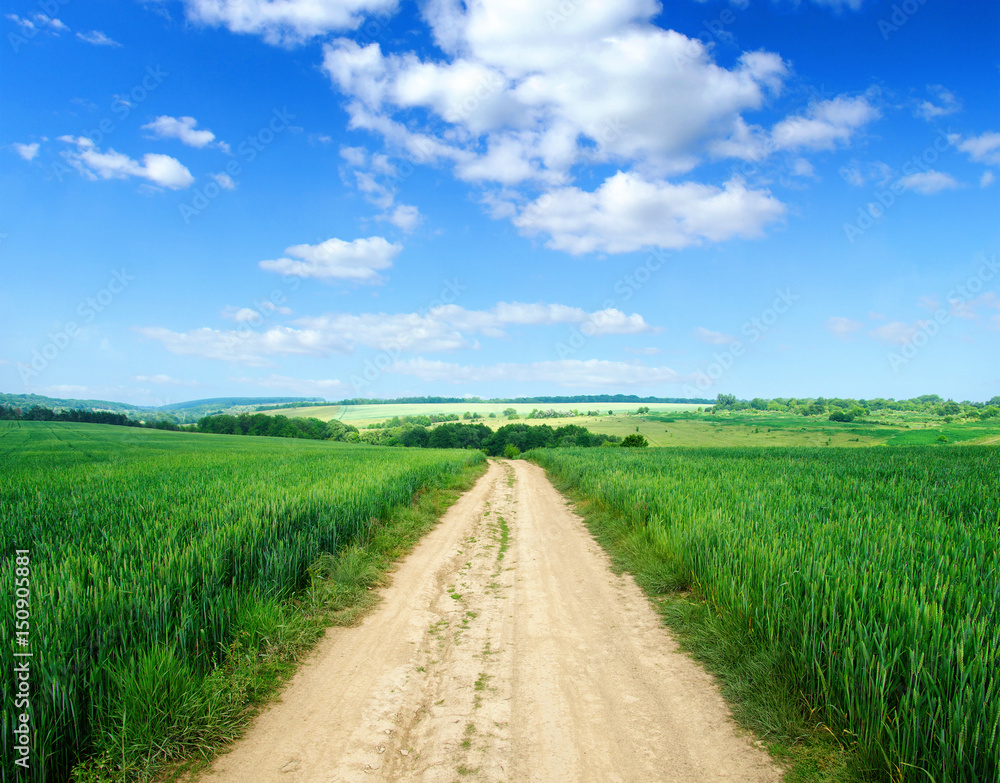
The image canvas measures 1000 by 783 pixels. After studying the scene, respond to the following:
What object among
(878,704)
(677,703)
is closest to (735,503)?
(677,703)

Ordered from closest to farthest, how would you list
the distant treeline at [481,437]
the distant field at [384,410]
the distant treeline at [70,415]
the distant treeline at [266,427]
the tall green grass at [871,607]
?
the tall green grass at [871,607]
the distant treeline at [70,415]
the distant treeline at [481,437]
the distant treeline at [266,427]
the distant field at [384,410]

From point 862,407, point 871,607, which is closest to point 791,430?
point 862,407

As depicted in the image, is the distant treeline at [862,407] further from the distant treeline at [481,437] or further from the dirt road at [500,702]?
the dirt road at [500,702]

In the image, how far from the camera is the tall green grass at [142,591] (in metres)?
3.17

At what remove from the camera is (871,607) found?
3.75m

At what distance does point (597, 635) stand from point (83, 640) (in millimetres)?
5169

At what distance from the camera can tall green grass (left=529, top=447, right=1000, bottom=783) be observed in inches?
110

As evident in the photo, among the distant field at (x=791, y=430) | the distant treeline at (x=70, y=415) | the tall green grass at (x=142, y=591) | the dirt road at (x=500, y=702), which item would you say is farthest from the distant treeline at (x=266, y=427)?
the dirt road at (x=500, y=702)

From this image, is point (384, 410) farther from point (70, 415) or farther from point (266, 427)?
point (70, 415)

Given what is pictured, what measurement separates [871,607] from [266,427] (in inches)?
3988

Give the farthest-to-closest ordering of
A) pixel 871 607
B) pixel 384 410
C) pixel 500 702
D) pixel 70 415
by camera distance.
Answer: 1. pixel 384 410
2. pixel 70 415
3. pixel 500 702
4. pixel 871 607

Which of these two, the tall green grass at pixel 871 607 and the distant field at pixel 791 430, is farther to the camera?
the distant field at pixel 791 430

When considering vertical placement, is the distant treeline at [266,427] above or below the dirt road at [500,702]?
below

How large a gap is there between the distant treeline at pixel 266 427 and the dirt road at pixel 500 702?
8738 centimetres
